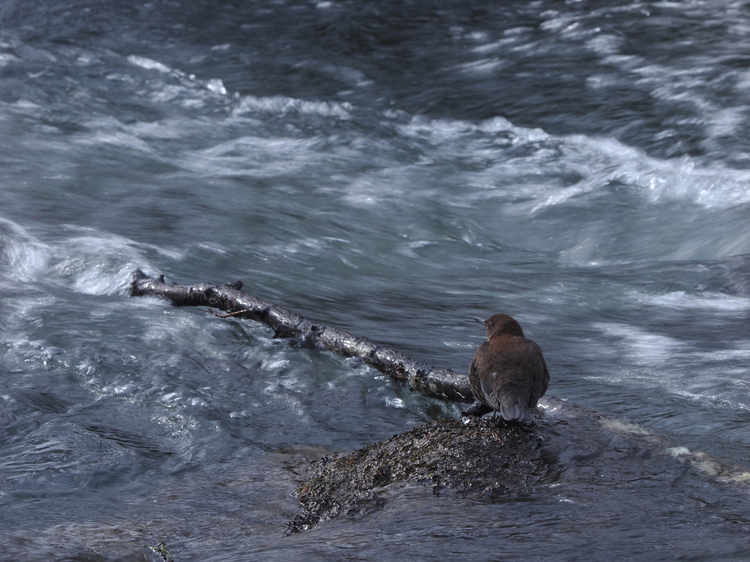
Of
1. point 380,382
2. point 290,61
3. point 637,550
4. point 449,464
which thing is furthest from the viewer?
point 290,61

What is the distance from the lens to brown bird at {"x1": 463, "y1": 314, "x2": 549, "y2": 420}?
10.9ft

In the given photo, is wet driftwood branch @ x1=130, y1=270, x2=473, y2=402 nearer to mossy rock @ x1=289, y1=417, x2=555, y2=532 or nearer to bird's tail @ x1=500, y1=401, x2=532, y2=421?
mossy rock @ x1=289, y1=417, x2=555, y2=532

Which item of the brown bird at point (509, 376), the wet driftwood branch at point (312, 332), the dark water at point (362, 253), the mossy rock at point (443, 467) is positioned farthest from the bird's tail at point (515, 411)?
the wet driftwood branch at point (312, 332)

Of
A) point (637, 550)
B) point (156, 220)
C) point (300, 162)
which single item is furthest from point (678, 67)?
point (637, 550)

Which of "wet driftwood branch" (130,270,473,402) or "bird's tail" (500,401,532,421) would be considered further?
"wet driftwood branch" (130,270,473,402)

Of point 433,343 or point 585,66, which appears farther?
point 585,66

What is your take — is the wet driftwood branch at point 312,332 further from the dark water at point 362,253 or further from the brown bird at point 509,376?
the brown bird at point 509,376

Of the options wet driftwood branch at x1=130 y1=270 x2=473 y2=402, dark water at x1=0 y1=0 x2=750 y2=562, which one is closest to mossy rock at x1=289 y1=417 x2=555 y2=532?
dark water at x1=0 y1=0 x2=750 y2=562

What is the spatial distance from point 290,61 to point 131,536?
13516 mm

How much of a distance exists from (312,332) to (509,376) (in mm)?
2075

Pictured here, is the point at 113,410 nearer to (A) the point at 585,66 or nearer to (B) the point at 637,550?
(B) the point at 637,550

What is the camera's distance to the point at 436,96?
14.2 meters

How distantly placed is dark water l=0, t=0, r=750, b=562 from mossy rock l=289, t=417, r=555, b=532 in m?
0.09

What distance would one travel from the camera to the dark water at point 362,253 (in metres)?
3.34
